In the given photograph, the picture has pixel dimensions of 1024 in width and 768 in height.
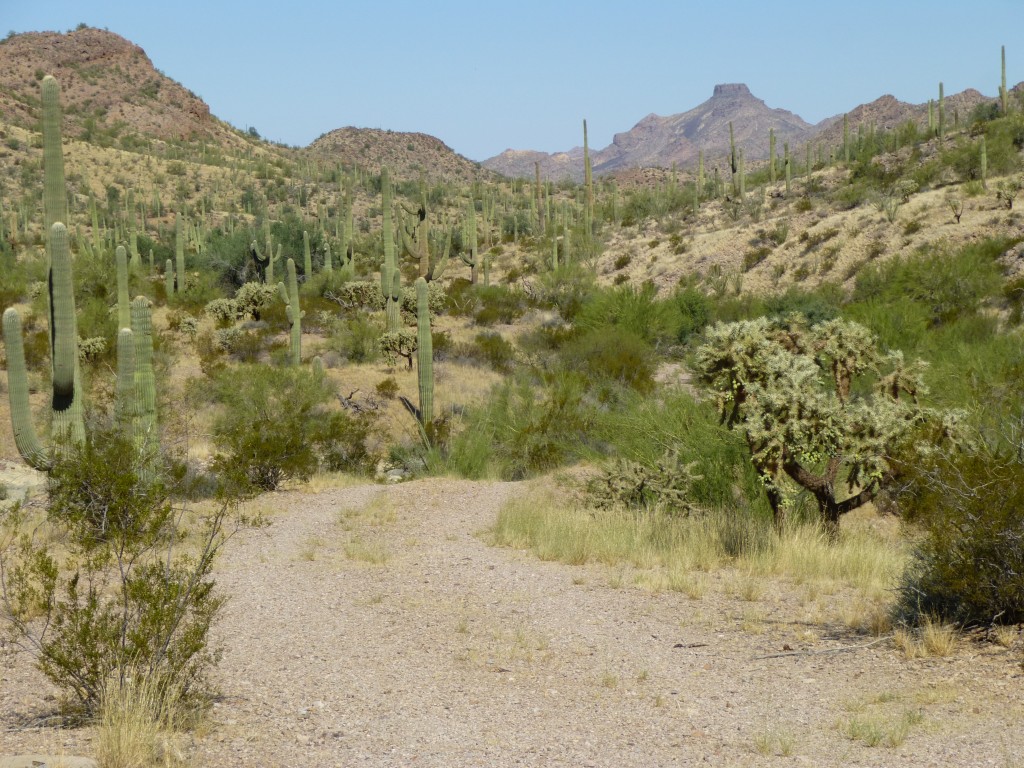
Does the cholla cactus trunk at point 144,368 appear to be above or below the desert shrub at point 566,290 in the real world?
below

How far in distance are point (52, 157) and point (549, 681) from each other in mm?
9063

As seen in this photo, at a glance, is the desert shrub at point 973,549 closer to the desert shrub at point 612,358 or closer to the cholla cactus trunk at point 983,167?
the desert shrub at point 612,358

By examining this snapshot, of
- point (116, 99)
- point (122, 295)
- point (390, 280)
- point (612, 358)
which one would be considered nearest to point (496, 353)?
point (390, 280)

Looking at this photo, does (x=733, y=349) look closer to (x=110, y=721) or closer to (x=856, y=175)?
(x=110, y=721)

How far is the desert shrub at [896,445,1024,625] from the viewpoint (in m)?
5.95

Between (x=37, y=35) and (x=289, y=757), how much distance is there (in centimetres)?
10709

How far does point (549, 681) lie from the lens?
586 centimetres

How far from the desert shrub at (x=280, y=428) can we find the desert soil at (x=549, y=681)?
4.74 metres

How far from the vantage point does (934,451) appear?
693cm

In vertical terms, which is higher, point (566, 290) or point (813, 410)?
point (566, 290)

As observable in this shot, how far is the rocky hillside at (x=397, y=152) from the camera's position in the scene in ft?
318

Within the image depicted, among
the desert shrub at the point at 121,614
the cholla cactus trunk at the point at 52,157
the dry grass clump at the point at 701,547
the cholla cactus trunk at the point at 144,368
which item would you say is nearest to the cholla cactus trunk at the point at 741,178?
the dry grass clump at the point at 701,547

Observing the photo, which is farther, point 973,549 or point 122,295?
point 122,295

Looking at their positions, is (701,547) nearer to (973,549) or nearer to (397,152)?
(973,549)
